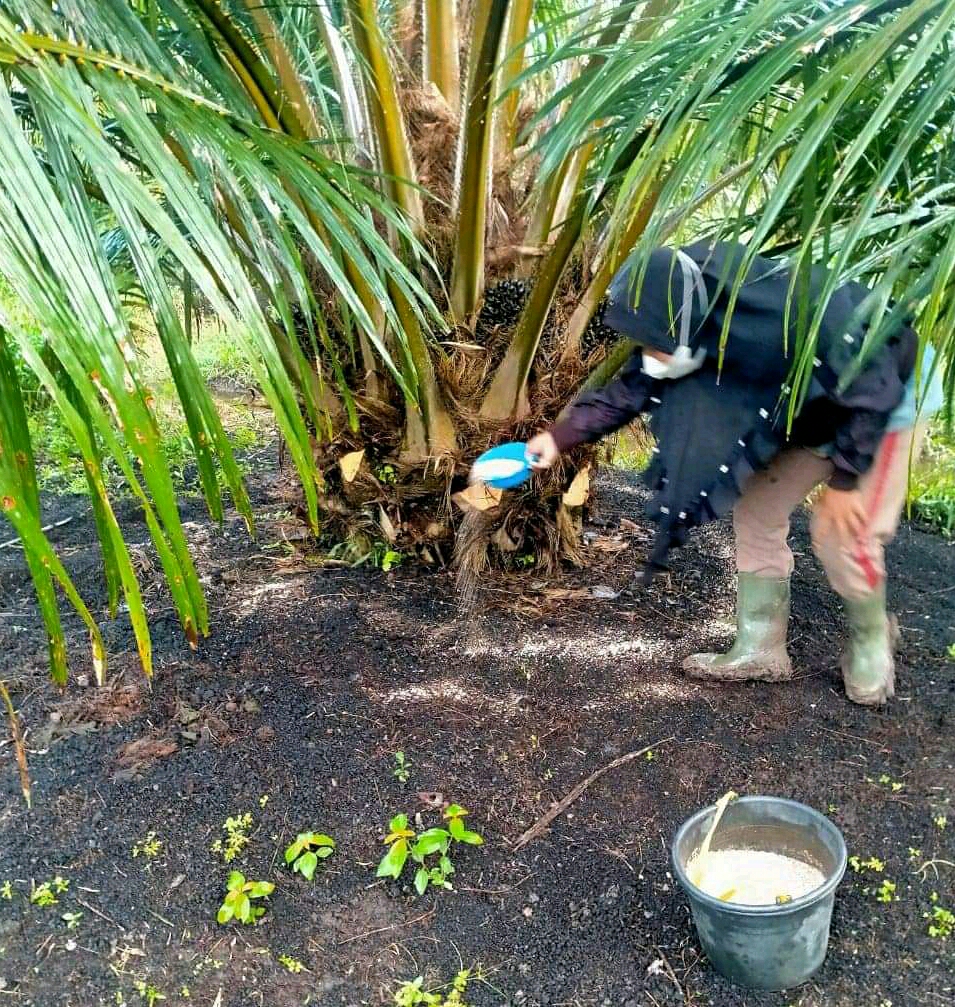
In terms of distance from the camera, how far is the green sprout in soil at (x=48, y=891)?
1.60m

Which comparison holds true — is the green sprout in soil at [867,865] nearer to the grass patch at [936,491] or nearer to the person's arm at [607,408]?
the person's arm at [607,408]

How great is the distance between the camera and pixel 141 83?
41.7 inches

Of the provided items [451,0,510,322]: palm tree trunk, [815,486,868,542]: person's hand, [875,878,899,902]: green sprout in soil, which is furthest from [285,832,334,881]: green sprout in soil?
[451,0,510,322]: palm tree trunk

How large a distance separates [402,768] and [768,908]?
33.3 inches

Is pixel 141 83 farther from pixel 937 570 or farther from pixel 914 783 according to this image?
pixel 937 570

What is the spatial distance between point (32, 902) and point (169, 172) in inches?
52.8

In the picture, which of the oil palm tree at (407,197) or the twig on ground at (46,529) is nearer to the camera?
the oil palm tree at (407,197)

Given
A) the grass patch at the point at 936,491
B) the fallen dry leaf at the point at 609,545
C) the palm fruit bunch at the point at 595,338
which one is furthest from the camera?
the grass patch at the point at 936,491

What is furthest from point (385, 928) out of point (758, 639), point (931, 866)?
point (758, 639)

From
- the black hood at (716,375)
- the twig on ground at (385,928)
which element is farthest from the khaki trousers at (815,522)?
the twig on ground at (385,928)

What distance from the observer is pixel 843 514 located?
6.31 feet

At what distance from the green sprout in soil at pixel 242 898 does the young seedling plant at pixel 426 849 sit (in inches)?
8.4

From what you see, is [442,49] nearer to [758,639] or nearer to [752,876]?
[758,639]

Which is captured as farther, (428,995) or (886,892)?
(886,892)
